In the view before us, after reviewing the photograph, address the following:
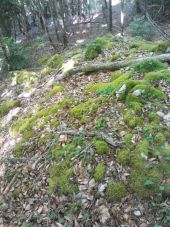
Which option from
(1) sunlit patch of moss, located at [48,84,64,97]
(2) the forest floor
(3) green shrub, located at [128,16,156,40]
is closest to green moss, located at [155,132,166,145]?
(2) the forest floor

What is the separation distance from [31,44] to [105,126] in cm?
1831

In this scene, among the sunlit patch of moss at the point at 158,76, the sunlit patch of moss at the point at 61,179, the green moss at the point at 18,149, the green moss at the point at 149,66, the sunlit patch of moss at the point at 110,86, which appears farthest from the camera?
the green moss at the point at 149,66

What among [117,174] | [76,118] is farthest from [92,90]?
[117,174]

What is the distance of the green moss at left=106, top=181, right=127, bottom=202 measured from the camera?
4.28m

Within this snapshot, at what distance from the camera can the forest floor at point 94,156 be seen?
14.0 feet

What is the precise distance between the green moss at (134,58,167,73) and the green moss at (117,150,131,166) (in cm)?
311

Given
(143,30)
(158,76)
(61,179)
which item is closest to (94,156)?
(61,179)

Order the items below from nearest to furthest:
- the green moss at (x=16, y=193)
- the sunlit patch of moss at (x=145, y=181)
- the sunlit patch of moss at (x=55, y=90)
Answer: the sunlit patch of moss at (x=145, y=181), the green moss at (x=16, y=193), the sunlit patch of moss at (x=55, y=90)

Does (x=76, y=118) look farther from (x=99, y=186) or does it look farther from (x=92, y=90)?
(x=99, y=186)

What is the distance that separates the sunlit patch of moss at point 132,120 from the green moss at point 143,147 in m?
0.51

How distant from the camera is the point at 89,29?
2481 centimetres

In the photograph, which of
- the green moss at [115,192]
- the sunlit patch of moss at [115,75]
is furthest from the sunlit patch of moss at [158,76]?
the green moss at [115,192]

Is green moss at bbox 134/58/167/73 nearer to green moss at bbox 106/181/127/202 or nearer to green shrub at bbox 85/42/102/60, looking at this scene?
green shrub at bbox 85/42/102/60

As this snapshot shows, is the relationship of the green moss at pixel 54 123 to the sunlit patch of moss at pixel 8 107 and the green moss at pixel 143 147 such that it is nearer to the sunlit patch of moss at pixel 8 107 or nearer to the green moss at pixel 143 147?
the green moss at pixel 143 147
